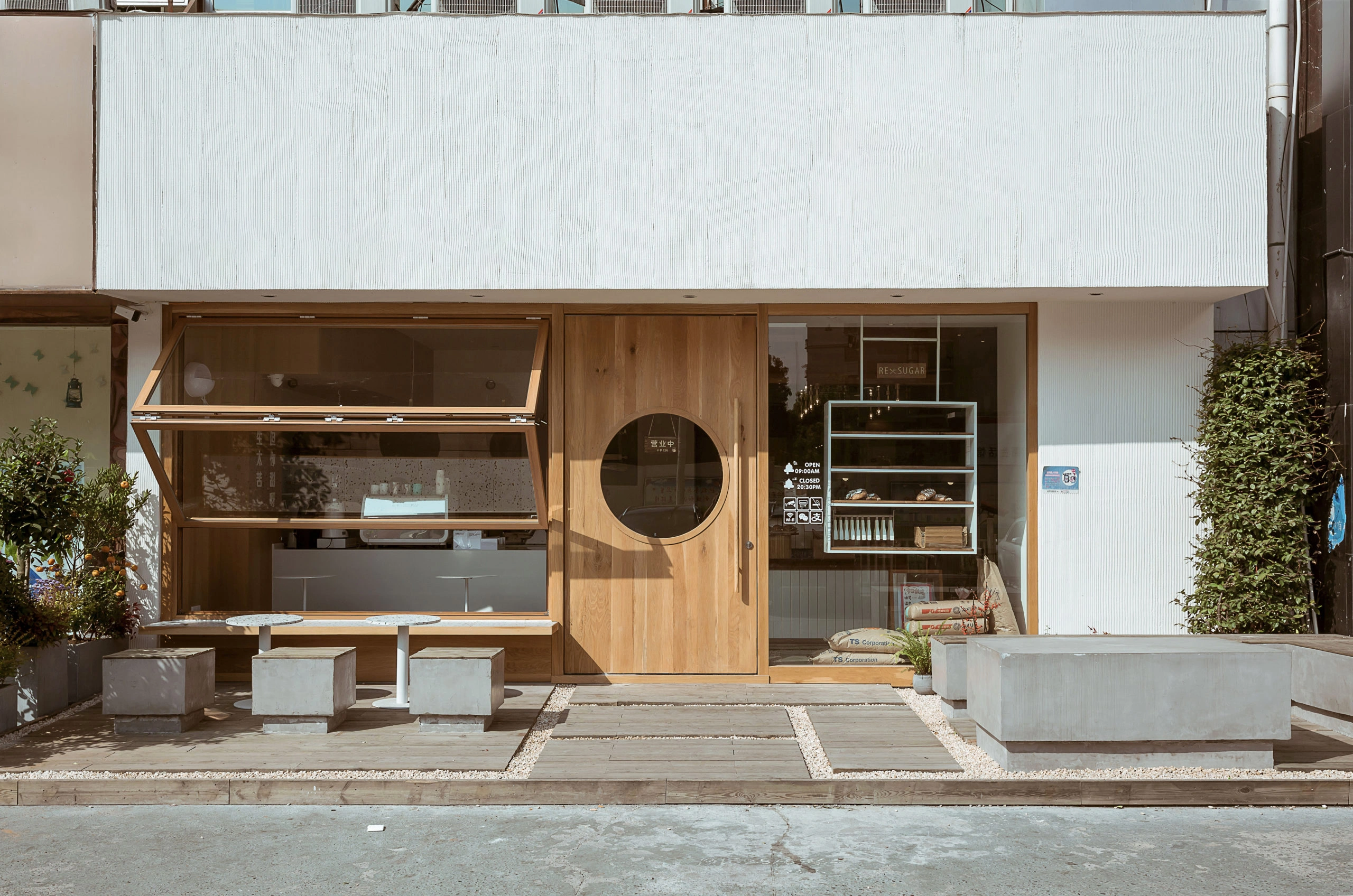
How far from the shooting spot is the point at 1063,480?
340 inches

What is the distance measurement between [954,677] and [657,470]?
3.09 metres

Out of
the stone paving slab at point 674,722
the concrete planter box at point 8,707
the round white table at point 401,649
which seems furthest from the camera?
the round white table at point 401,649

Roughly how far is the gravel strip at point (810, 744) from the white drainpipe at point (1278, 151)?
539cm

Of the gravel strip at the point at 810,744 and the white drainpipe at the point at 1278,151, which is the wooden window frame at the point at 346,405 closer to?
the gravel strip at the point at 810,744

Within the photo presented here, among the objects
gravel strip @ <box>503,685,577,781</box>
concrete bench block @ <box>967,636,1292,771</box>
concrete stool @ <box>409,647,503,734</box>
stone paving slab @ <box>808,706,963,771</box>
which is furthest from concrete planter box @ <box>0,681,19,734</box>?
concrete bench block @ <box>967,636,1292,771</box>

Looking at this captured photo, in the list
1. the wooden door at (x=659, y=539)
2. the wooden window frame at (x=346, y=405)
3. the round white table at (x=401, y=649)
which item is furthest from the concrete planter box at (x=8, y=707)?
the wooden door at (x=659, y=539)

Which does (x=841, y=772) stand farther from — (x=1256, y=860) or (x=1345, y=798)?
(x=1345, y=798)

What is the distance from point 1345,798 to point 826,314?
203 inches

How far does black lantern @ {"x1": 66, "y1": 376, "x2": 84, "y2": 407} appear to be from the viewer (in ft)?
29.9

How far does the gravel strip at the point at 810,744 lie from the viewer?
6215 millimetres

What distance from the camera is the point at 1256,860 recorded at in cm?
498

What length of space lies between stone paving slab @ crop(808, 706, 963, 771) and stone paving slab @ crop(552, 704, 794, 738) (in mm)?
328

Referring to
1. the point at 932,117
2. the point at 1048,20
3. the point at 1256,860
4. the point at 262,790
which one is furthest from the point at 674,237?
the point at 1256,860

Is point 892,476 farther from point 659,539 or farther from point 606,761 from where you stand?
point 606,761
